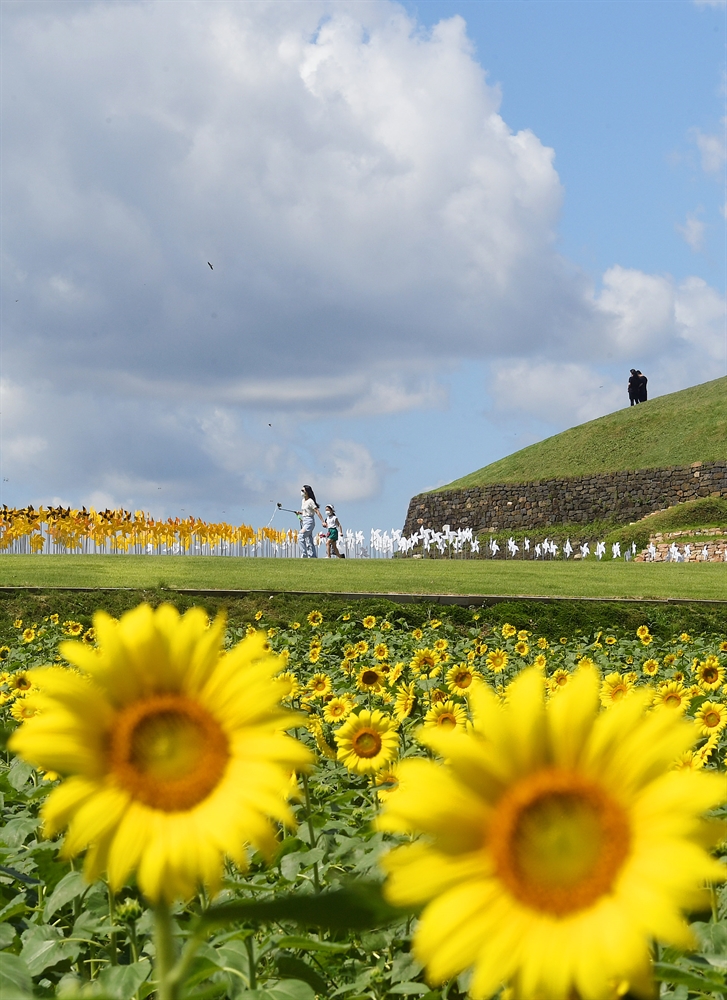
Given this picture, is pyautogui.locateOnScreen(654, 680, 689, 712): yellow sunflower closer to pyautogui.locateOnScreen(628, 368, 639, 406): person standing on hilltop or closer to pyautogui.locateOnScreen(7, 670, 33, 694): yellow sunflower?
pyautogui.locateOnScreen(7, 670, 33, 694): yellow sunflower

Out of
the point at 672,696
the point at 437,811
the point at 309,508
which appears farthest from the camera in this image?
the point at 309,508

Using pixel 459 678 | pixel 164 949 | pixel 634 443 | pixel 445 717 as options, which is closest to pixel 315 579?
pixel 459 678

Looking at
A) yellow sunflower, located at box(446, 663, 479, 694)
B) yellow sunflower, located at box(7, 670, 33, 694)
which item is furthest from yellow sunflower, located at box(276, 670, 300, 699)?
yellow sunflower, located at box(7, 670, 33, 694)

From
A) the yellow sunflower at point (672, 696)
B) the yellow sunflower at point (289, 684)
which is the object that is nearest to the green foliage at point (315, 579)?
the yellow sunflower at point (289, 684)

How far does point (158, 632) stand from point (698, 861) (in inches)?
21.4

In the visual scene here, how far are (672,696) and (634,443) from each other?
44.2 m

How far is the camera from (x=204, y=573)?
18.2m

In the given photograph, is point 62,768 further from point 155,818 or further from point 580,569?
point 580,569

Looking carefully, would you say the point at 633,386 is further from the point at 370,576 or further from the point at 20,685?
the point at 20,685

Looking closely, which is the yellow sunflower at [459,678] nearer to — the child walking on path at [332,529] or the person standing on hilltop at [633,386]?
the child walking on path at [332,529]

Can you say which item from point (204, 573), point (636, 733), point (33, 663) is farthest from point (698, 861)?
point (204, 573)

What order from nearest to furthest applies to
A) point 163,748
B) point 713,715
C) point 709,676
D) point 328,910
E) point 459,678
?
1. point 328,910
2. point 163,748
3. point 713,715
4. point 459,678
5. point 709,676

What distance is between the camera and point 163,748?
994 millimetres

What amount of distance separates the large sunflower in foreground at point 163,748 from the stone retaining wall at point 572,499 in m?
41.6
